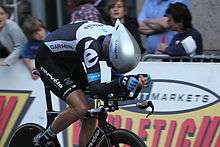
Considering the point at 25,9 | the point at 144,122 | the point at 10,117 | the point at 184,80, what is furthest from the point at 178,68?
the point at 25,9

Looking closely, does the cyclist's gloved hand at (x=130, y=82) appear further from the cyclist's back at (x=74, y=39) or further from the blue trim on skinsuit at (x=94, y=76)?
the cyclist's back at (x=74, y=39)

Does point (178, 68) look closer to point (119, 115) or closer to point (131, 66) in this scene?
point (119, 115)

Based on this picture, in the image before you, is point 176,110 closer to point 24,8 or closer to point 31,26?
point 31,26

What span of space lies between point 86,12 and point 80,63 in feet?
7.81

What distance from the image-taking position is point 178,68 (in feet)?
23.0

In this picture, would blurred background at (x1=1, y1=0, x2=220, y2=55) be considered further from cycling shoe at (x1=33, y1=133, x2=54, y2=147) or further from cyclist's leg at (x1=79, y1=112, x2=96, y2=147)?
cycling shoe at (x1=33, y1=133, x2=54, y2=147)

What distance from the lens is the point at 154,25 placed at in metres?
8.26

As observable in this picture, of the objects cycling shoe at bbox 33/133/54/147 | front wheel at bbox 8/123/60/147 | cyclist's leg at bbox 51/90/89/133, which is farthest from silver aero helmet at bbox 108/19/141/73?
front wheel at bbox 8/123/60/147

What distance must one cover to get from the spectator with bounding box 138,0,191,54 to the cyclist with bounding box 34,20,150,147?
1.97 m

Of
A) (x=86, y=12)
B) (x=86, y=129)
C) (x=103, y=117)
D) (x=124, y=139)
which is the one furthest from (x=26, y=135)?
(x=86, y=12)

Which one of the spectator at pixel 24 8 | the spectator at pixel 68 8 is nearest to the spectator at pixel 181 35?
the spectator at pixel 68 8

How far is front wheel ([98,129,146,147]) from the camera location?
19.1 ft

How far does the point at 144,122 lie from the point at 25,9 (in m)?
4.94

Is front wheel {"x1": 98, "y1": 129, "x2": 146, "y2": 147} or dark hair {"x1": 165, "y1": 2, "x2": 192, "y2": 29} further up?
dark hair {"x1": 165, "y1": 2, "x2": 192, "y2": 29}
